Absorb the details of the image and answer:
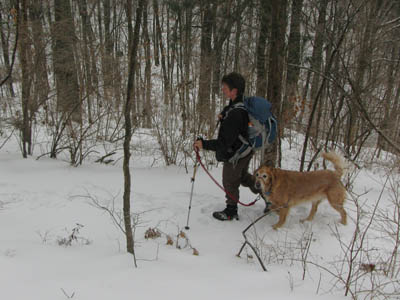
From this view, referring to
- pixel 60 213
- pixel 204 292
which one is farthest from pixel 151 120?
pixel 204 292

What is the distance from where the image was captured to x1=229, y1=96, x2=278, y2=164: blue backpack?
312 centimetres

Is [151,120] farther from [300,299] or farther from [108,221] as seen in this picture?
[300,299]

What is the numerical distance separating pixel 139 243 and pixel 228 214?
1249mm

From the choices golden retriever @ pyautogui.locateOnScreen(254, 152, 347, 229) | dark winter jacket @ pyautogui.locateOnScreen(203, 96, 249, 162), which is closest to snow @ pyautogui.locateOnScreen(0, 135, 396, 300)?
golden retriever @ pyautogui.locateOnScreen(254, 152, 347, 229)

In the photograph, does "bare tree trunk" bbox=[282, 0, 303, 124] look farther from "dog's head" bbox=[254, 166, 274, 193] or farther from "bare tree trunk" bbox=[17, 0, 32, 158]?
"bare tree trunk" bbox=[17, 0, 32, 158]

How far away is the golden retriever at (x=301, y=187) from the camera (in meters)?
3.38

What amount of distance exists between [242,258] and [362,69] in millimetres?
3623

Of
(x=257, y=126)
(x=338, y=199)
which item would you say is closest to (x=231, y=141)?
(x=257, y=126)

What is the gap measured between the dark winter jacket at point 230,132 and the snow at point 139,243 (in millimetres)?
950

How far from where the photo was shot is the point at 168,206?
3791 millimetres

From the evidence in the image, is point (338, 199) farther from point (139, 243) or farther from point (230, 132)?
point (139, 243)

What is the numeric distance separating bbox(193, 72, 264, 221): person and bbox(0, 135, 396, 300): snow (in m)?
0.36

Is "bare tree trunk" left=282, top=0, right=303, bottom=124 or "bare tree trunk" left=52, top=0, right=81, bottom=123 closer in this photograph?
"bare tree trunk" left=52, top=0, right=81, bottom=123

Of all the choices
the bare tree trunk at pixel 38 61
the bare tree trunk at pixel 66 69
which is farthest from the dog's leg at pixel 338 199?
the bare tree trunk at pixel 38 61
